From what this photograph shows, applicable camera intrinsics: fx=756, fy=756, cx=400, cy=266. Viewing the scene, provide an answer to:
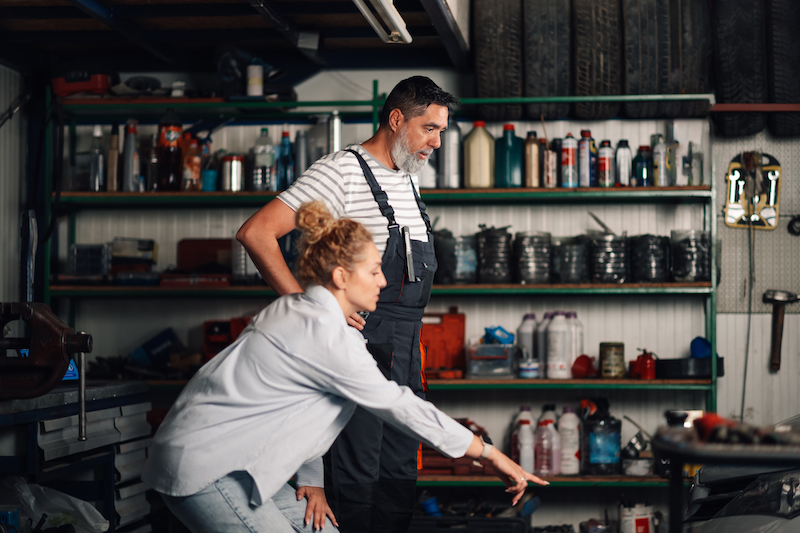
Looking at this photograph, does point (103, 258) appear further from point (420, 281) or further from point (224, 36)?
point (420, 281)

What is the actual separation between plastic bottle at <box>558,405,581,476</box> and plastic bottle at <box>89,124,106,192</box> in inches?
116

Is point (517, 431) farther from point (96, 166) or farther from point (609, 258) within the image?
point (96, 166)

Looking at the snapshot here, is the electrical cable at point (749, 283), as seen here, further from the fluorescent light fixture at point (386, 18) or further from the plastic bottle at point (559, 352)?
the fluorescent light fixture at point (386, 18)

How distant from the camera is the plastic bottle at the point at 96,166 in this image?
437 cm

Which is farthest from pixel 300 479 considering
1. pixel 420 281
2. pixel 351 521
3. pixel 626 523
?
pixel 626 523

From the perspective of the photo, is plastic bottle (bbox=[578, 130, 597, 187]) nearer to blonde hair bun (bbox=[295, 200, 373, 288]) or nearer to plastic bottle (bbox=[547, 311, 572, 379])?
plastic bottle (bbox=[547, 311, 572, 379])

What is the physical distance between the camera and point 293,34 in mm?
4070

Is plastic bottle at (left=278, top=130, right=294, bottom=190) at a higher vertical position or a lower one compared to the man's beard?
higher

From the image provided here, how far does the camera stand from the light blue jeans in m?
1.65

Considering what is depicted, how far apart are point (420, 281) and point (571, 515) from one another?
2.56 metres

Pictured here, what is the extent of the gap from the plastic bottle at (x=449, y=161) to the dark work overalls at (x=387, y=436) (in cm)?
167

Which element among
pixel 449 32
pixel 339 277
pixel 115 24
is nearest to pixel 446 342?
pixel 449 32

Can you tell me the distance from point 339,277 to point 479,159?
2568 millimetres

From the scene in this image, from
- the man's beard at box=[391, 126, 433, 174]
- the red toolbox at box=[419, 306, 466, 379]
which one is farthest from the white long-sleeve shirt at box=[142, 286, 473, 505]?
the red toolbox at box=[419, 306, 466, 379]
